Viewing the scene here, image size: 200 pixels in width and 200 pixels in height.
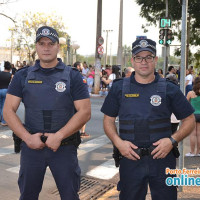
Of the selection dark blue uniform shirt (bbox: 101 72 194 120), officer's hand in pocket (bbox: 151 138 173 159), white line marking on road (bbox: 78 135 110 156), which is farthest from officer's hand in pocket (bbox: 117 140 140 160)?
white line marking on road (bbox: 78 135 110 156)

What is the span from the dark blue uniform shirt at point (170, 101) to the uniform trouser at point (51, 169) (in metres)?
0.57

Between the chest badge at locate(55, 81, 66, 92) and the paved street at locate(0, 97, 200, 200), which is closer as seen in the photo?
the chest badge at locate(55, 81, 66, 92)

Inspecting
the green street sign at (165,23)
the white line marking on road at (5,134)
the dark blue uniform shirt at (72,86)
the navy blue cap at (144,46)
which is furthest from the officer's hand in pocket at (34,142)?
the green street sign at (165,23)

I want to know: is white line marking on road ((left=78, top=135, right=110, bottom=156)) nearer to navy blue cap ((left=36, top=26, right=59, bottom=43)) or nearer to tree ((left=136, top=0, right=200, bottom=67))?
navy blue cap ((left=36, top=26, right=59, bottom=43))

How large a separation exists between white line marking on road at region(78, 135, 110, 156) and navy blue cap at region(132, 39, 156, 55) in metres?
4.19

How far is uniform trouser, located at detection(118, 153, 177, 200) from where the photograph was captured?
2867 mm

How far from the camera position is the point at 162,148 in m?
2.80

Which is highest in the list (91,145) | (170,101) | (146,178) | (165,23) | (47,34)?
(165,23)

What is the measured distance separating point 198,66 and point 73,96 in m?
31.7

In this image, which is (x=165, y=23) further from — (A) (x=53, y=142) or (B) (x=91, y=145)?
(A) (x=53, y=142)

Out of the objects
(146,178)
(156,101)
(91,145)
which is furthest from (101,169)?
(156,101)

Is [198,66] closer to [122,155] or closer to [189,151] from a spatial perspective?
[189,151]

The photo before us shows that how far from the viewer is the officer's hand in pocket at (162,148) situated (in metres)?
2.80

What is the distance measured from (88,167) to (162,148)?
10.9 feet
